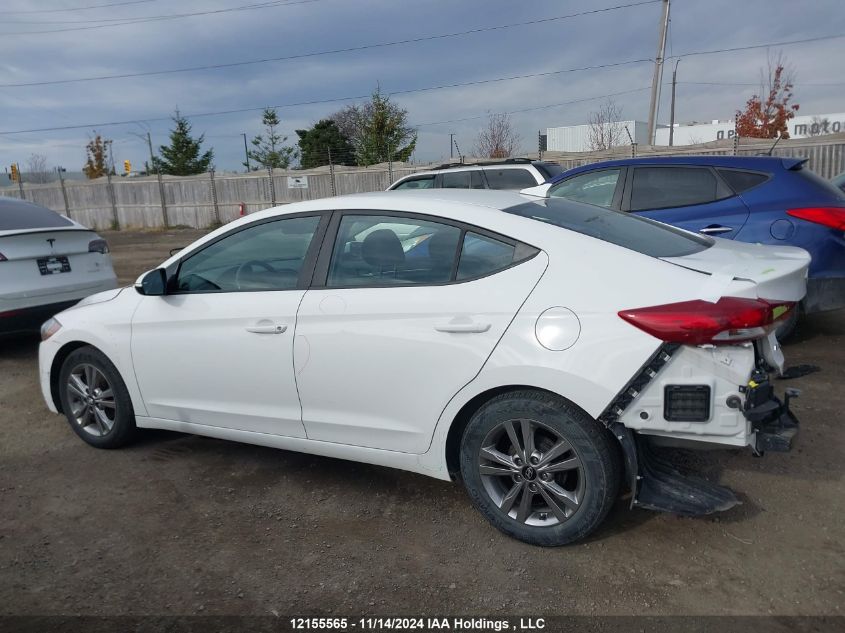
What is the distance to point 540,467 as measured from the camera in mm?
2896

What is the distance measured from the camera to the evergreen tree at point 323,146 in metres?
40.1

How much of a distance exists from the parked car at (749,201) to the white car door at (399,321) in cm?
357

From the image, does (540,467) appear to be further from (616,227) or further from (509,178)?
(509,178)

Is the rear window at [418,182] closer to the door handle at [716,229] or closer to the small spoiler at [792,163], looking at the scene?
the door handle at [716,229]

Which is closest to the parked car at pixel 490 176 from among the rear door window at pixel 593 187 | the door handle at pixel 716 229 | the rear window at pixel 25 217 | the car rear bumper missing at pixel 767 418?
the rear door window at pixel 593 187

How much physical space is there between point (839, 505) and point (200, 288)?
3582 millimetres

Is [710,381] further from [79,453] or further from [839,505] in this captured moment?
[79,453]

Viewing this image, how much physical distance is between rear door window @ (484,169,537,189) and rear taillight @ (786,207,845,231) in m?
5.02

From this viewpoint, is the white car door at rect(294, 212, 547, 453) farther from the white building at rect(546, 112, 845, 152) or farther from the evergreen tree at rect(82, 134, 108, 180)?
the evergreen tree at rect(82, 134, 108, 180)

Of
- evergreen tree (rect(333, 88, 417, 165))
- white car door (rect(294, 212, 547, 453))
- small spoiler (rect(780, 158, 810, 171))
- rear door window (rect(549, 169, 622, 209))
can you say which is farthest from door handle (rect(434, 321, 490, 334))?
evergreen tree (rect(333, 88, 417, 165))

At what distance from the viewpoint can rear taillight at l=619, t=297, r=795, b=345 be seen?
2.52 meters

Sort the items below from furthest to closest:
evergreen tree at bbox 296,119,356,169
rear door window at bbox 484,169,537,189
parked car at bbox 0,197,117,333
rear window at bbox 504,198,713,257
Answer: evergreen tree at bbox 296,119,356,169
rear door window at bbox 484,169,537,189
parked car at bbox 0,197,117,333
rear window at bbox 504,198,713,257

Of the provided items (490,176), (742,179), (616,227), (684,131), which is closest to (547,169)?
(490,176)

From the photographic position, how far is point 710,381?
8.46ft
